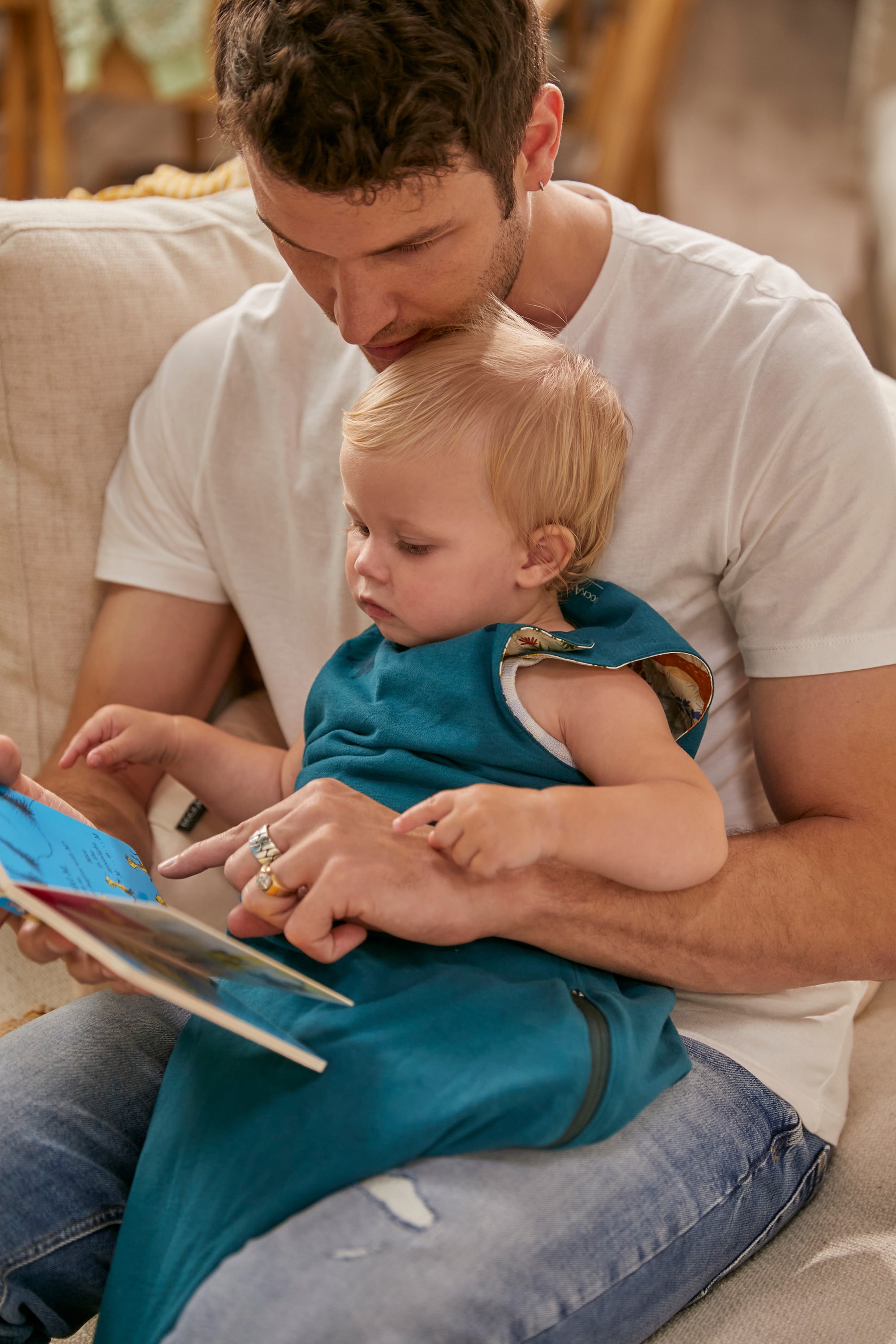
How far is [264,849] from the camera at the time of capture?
94 cm

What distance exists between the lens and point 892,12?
11.4 ft

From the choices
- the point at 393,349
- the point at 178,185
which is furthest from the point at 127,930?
the point at 178,185

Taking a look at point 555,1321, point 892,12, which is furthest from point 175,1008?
point 892,12

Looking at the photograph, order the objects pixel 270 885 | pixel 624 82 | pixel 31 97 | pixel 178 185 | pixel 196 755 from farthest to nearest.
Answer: pixel 31 97
pixel 624 82
pixel 178 185
pixel 196 755
pixel 270 885

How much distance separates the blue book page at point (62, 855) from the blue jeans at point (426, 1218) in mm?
178

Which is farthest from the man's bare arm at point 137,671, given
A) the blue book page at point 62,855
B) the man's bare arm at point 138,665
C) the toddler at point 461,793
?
the blue book page at point 62,855

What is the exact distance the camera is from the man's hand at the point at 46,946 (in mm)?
908

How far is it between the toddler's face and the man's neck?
278 mm

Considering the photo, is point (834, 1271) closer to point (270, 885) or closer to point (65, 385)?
point (270, 885)

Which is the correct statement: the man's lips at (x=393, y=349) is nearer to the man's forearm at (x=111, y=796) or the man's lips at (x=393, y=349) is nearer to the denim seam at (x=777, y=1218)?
the man's forearm at (x=111, y=796)

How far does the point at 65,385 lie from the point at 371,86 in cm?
58

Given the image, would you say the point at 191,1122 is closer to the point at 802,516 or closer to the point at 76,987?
the point at 76,987

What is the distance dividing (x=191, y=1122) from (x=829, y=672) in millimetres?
676

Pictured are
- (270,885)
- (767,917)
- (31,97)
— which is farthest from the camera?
(31,97)
